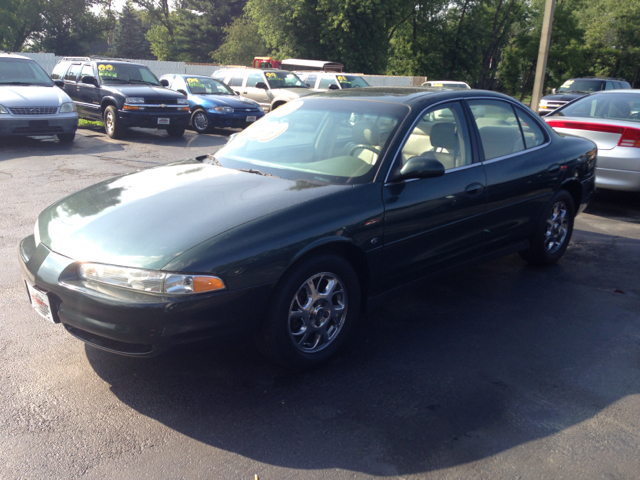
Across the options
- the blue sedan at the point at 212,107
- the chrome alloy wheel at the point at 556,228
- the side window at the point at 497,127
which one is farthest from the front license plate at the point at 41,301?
the blue sedan at the point at 212,107

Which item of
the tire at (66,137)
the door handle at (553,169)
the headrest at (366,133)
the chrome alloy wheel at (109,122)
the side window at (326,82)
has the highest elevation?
the headrest at (366,133)

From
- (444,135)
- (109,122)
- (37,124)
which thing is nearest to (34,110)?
(37,124)

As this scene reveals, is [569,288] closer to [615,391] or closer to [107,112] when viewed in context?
[615,391]

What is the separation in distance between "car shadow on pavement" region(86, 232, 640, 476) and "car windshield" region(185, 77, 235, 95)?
1274cm

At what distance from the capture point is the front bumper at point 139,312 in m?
2.83

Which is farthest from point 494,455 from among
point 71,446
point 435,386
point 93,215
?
point 93,215

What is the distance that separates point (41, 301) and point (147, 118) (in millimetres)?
10596

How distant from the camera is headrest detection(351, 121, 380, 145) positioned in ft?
13.0

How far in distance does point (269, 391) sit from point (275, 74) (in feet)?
54.2

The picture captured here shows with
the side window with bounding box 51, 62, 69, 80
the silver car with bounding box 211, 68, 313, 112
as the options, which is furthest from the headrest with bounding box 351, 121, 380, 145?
the side window with bounding box 51, 62, 69, 80

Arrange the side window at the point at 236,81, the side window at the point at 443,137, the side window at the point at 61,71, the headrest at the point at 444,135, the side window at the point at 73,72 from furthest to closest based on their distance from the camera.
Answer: the side window at the point at 236,81 < the side window at the point at 61,71 < the side window at the point at 73,72 < the headrest at the point at 444,135 < the side window at the point at 443,137

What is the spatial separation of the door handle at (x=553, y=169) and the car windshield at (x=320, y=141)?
1.78 metres

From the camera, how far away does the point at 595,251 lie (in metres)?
6.17

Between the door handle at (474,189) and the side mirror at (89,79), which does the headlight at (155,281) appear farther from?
the side mirror at (89,79)
